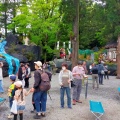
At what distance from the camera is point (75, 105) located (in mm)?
10602

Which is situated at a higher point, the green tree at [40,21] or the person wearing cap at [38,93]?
the green tree at [40,21]

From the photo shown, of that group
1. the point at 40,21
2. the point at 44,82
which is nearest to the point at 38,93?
the point at 44,82

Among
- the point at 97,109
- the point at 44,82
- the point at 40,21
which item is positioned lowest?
the point at 97,109

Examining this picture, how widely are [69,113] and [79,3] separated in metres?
11.1

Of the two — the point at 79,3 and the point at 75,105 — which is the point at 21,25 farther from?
the point at 75,105

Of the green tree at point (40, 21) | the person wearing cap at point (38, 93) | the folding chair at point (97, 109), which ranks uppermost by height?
the green tree at point (40, 21)

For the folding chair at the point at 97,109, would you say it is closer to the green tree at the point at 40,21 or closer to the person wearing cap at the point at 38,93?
the person wearing cap at the point at 38,93

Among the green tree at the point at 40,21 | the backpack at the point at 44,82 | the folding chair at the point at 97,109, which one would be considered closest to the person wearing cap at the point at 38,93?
the backpack at the point at 44,82

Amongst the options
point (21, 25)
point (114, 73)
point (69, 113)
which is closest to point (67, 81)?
point (69, 113)

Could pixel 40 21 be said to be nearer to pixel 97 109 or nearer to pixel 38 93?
pixel 38 93

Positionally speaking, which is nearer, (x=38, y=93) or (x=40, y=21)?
(x=38, y=93)

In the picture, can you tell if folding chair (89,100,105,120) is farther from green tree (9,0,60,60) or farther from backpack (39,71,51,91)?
green tree (9,0,60,60)

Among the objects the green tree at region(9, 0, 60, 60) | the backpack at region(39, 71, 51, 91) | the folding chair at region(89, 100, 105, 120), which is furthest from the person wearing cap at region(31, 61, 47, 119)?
the green tree at region(9, 0, 60, 60)

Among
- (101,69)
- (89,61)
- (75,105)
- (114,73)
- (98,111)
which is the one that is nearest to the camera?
(98,111)
